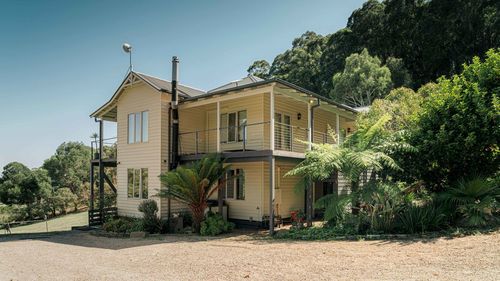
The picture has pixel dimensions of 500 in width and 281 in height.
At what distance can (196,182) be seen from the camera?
13047 millimetres

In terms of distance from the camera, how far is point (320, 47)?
44.0 meters

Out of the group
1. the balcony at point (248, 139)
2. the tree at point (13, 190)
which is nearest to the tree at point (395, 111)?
the balcony at point (248, 139)

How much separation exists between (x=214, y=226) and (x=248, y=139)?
413 cm

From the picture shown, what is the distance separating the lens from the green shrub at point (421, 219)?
394 inches

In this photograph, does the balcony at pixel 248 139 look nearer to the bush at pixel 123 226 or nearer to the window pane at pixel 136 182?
the window pane at pixel 136 182

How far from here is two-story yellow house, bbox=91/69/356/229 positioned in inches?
582

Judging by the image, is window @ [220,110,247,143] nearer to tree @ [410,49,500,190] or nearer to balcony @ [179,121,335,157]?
balcony @ [179,121,335,157]

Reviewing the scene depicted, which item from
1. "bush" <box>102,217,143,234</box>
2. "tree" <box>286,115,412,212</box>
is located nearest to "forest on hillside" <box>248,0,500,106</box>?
"tree" <box>286,115,412,212</box>

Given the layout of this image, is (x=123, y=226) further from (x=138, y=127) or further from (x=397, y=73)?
(x=397, y=73)

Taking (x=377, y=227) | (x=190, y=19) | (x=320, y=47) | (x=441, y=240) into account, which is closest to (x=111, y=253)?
(x=377, y=227)

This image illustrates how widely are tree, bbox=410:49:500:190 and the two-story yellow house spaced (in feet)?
10.8

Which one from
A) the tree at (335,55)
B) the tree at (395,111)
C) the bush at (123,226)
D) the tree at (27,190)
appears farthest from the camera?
the tree at (335,55)

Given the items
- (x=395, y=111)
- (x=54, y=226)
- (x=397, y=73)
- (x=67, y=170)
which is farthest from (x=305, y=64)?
(x=67, y=170)

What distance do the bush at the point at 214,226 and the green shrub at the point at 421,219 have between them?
620 centimetres
